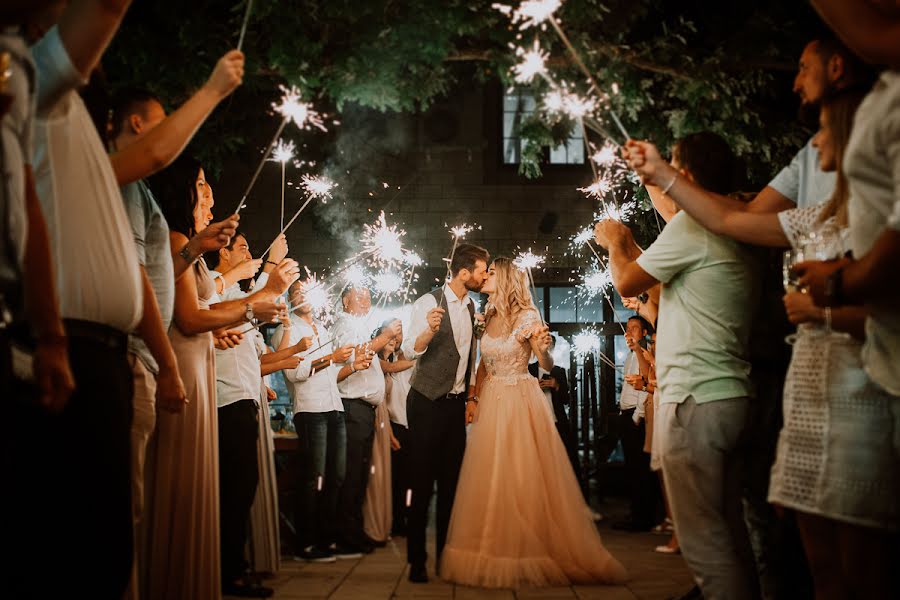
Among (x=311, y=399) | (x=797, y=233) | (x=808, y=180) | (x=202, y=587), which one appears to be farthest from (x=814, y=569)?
(x=311, y=399)

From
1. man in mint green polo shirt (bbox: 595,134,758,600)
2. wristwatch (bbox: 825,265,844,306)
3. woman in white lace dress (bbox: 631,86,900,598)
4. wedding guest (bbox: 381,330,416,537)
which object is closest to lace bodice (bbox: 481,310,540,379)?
wedding guest (bbox: 381,330,416,537)

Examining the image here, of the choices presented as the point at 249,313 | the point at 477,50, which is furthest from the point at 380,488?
the point at 477,50

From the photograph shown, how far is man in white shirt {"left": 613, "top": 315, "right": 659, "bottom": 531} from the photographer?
8.59m

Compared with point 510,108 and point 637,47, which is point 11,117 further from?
point 510,108

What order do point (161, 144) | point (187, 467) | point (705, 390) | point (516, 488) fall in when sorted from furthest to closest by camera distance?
point (516, 488) → point (187, 467) → point (705, 390) → point (161, 144)

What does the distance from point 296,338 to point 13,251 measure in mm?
5402

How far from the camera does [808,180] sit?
2877 mm

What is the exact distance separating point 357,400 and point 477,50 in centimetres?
373

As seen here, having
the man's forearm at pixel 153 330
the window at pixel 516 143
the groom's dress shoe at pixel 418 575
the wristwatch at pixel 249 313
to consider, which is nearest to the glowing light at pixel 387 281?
the window at pixel 516 143

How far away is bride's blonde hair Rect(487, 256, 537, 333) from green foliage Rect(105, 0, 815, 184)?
1473 millimetres

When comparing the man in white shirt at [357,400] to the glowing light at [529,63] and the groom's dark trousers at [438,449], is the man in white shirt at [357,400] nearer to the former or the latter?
the groom's dark trousers at [438,449]

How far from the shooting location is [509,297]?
644 cm

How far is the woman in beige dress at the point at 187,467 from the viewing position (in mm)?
3545

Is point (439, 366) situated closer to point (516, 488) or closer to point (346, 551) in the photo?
point (516, 488)
